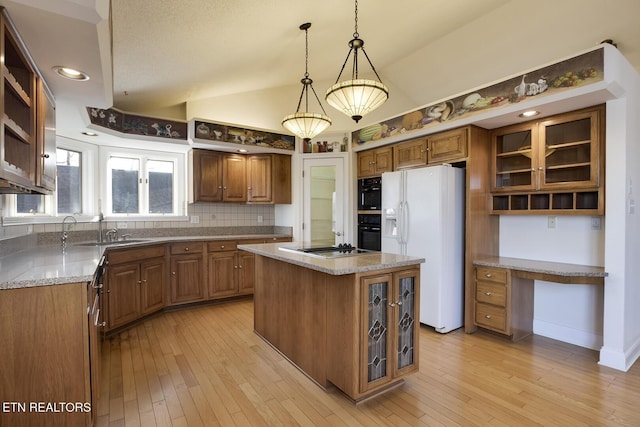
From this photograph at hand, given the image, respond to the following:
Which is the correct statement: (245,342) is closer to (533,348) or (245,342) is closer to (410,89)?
(533,348)

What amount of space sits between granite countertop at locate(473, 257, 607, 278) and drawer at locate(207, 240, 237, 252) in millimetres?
3121

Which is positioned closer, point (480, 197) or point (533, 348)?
point (533, 348)

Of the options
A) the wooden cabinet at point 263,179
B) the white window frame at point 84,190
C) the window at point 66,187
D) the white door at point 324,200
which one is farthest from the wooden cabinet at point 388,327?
the window at point 66,187

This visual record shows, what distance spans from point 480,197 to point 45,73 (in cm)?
389

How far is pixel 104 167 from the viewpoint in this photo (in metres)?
4.21

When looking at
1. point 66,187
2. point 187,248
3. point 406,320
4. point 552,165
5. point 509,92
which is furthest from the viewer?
point 187,248

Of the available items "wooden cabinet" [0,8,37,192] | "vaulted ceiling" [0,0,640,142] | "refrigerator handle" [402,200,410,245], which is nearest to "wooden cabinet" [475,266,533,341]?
"refrigerator handle" [402,200,410,245]

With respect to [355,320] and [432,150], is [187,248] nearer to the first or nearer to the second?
[355,320]

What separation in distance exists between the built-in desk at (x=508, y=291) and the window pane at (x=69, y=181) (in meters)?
4.82

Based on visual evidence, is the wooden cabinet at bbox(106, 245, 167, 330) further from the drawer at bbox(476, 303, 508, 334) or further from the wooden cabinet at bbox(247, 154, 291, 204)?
the drawer at bbox(476, 303, 508, 334)

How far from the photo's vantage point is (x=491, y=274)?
3.26m

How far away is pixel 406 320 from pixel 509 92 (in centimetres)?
228

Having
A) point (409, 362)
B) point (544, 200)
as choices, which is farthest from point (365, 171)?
point (409, 362)

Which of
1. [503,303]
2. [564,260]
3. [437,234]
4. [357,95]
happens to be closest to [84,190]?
[357,95]
